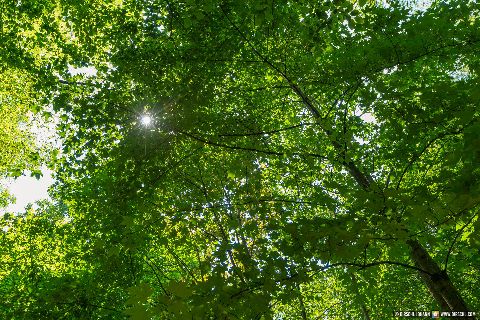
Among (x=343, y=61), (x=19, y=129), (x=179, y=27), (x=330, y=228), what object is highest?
(x=19, y=129)

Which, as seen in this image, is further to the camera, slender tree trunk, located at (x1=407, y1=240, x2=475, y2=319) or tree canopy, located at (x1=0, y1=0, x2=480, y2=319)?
slender tree trunk, located at (x1=407, y1=240, x2=475, y2=319)

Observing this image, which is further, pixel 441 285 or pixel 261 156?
pixel 261 156

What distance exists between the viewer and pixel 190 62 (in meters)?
5.52

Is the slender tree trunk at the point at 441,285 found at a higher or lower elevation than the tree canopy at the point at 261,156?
lower

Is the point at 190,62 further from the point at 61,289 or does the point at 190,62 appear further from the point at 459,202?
the point at 459,202

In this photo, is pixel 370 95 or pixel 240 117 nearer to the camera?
pixel 370 95

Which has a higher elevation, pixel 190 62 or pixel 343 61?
pixel 190 62

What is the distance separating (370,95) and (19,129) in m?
14.1

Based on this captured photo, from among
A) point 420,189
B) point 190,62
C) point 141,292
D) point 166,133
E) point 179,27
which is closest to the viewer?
point 141,292

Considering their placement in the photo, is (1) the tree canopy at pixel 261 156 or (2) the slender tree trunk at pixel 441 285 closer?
(1) the tree canopy at pixel 261 156

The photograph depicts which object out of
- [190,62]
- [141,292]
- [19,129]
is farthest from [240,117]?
[19,129]

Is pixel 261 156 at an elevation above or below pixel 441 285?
above

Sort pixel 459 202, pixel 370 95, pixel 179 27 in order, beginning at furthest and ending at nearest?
1. pixel 179 27
2. pixel 370 95
3. pixel 459 202

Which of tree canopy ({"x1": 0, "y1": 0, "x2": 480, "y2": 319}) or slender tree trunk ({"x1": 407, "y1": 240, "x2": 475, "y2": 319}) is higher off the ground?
tree canopy ({"x1": 0, "y1": 0, "x2": 480, "y2": 319})
